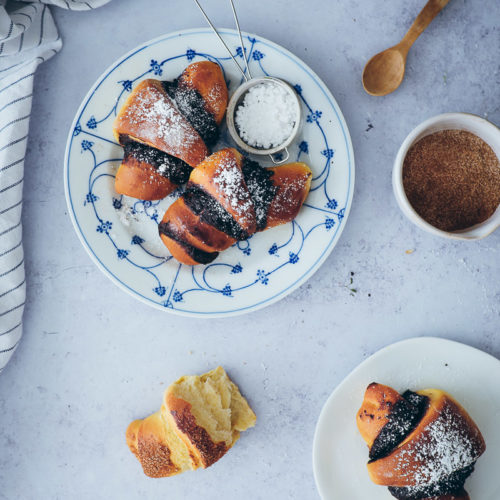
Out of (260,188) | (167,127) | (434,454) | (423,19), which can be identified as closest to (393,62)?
(423,19)

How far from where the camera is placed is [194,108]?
1.05 m

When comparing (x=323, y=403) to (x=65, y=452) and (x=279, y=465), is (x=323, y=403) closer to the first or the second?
(x=279, y=465)

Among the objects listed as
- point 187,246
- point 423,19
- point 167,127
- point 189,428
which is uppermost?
point 167,127

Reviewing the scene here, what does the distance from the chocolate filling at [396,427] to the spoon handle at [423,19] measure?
0.85m

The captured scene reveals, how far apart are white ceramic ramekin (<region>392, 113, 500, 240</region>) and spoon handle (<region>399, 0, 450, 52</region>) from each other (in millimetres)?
228

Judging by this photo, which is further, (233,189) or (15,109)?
Answer: (15,109)

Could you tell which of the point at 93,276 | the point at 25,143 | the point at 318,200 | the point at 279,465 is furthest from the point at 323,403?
the point at 25,143

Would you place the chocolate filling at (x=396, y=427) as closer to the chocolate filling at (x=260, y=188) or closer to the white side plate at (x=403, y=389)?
the white side plate at (x=403, y=389)

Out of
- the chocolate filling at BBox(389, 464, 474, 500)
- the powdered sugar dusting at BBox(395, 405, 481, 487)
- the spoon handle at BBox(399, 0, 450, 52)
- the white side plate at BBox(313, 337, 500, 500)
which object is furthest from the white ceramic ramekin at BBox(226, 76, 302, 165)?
the chocolate filling at BBox(389, 464, 474, 500)

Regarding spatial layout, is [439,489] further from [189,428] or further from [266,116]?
[266,116]

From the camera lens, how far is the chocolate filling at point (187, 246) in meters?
1.05

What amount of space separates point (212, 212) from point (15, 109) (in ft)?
1.88

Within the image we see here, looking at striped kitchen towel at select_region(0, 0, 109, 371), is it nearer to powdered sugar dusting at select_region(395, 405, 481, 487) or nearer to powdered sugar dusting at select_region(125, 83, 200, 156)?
powdered sugar dusting at select_region(125, 83, 200, 156)

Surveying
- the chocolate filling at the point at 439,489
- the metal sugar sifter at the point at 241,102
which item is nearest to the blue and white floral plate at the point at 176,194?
the metal sugar sifter at the point at 241,102
